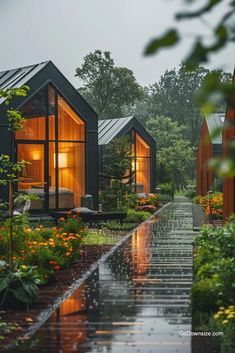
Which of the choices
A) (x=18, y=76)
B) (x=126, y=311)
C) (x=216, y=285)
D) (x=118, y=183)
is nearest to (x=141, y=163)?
(x=118, y=183)

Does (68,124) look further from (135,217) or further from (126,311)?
(126,311)

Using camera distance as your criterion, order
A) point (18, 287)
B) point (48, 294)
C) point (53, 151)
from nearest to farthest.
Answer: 1. point (18, 287)
2. point (48, 294)
3. point (53, 151)

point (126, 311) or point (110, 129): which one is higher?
point (110, 129)

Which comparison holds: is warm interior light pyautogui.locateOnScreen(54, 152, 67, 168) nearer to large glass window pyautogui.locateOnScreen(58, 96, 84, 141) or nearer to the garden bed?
large glass window pyautogui.locateOnScreen(58, 96, 84, 141)

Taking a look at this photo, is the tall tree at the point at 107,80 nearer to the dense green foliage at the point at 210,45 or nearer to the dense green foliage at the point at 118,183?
the dense green foliage at the point at 118,183

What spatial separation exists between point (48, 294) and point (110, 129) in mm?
23201

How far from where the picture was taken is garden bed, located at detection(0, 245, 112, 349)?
17.5 feet

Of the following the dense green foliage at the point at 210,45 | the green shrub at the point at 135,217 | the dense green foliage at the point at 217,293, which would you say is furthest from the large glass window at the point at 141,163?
the dense green foliage at the point at 210,45

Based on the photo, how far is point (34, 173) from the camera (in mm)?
17594

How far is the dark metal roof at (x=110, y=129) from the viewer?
28.5m

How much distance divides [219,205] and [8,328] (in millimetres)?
13645

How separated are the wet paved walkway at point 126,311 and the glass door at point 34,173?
7.51 metres

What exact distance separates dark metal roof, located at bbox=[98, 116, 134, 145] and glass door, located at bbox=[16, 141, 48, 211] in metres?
10.4

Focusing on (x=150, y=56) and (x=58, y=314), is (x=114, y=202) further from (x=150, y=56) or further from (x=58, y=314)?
(x=150, y=56)
